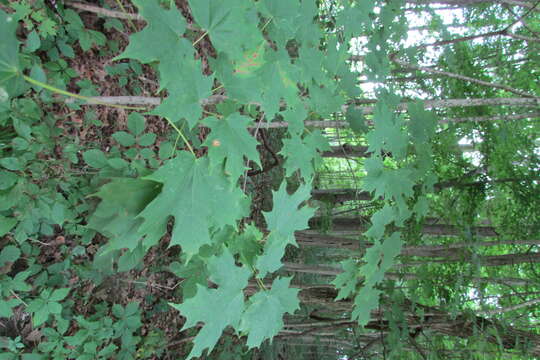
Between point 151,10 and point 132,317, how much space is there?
77.6 inches

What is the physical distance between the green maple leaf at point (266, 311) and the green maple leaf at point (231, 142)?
55 cm

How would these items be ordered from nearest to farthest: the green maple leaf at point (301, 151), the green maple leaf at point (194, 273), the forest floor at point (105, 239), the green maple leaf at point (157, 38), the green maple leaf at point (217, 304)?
the green maple leaf at point (157, 38)
the green maple leaf at point (217, 304)
the green maple leaf at point (194, 273)
the green maple leaf at point (301, 151)
the forest floor at point (105, 239)

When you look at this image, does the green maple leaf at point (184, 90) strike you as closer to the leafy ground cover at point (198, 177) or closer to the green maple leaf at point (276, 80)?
the leafy ground cover at point (198, 177)

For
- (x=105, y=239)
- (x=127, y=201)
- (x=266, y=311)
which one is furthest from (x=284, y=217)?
(x=105, y=239)

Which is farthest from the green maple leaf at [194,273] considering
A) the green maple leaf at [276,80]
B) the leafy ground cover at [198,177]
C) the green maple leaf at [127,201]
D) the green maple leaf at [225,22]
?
the green maple leaf at [225,22]

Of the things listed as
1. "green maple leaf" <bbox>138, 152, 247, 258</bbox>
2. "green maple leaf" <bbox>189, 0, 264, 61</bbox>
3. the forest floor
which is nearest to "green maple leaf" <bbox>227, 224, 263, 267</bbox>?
the forest floor

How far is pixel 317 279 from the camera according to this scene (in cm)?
511

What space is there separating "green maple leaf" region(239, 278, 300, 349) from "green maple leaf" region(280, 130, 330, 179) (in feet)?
1.98

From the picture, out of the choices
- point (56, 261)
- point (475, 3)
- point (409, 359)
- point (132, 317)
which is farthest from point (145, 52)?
point (409, 359)

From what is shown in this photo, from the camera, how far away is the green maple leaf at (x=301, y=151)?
1939 millimetres

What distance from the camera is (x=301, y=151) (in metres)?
1.97

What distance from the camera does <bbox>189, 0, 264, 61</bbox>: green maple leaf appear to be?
1088 mm

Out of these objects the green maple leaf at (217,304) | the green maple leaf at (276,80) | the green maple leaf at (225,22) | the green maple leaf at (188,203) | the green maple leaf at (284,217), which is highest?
the green maple leaf at (276,80)

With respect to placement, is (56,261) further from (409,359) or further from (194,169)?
(409,359)
